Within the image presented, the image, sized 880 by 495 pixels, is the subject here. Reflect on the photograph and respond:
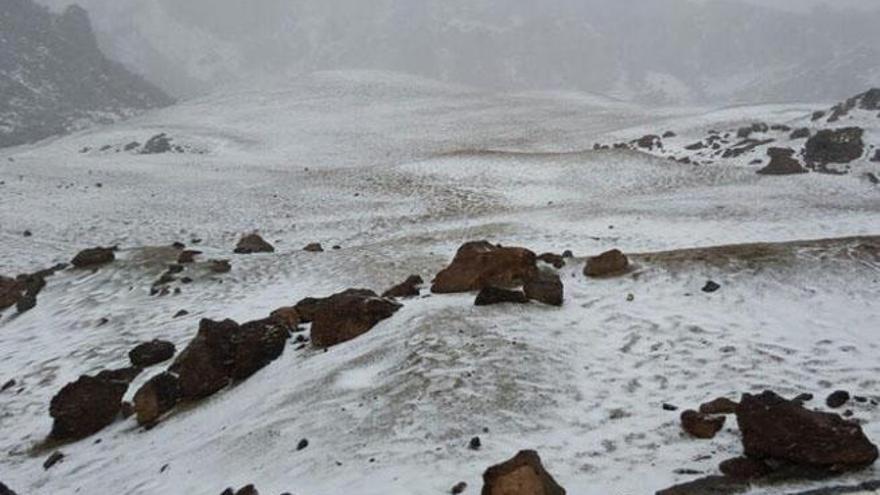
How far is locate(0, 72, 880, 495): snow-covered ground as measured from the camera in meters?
7.92

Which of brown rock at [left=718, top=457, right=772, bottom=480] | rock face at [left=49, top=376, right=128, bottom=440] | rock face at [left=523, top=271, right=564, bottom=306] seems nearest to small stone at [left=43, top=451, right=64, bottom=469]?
rock face at [left=49, top=376, right=128, bottom=440]

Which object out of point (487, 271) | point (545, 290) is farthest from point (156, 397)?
point (545, 290)

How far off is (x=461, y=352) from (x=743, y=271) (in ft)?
21.4

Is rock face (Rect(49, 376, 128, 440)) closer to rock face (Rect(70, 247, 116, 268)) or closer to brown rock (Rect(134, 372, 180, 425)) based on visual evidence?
brown rock (Rect(134, 372, 180, 425))

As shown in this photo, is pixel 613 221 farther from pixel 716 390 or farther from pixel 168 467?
pixel 168 467

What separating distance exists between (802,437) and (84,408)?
9753 millimetres

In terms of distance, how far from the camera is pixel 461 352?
32.8ft

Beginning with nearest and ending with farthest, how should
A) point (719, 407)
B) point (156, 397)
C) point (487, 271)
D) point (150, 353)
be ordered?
1. point (719, 407)
2. point (156, 397)
3. point (150, 353)
4. point (487, 271)

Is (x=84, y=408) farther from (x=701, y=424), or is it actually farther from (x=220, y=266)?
(x=701, y=424)

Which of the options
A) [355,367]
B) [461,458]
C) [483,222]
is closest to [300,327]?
[355,367]

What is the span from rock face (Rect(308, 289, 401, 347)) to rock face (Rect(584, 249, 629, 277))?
401 centimetres

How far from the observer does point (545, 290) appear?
489 inches

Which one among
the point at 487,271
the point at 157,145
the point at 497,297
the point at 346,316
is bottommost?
the point at 346,316

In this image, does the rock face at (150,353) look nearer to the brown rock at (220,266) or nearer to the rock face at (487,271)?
the rock face at (487,271)
